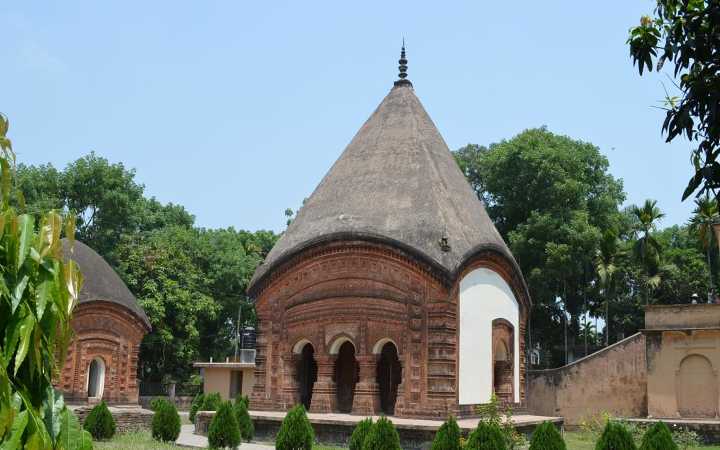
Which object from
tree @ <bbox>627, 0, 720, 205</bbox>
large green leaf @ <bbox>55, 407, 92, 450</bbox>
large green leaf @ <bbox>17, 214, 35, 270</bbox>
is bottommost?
large green leaf @ <bbox>55, 407, 92, 450</bbox>

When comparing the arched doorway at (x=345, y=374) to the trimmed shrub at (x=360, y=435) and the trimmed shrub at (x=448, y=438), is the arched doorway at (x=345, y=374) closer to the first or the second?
the trimmed shrub at (x=360, y=435)

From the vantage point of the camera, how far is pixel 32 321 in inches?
114

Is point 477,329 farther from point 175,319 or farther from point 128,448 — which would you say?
point 175,319

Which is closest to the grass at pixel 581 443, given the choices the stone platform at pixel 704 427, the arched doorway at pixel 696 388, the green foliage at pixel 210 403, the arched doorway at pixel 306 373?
the stone platform at pixel 704 427

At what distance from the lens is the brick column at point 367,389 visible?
640 inches

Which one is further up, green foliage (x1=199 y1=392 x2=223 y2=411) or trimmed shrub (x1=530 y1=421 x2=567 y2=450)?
green foliage (x1=199 y1=392 x2=223 y2=411)

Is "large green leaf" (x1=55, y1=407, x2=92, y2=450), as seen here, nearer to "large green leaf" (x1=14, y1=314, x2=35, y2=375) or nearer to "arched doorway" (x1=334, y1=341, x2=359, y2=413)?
"large green leaf" (x1=14, y1=314, x2=35, y2=375)

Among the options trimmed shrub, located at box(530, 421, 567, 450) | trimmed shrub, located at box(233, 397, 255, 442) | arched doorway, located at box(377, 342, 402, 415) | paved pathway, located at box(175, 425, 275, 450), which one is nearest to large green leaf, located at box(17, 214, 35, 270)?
trimmed shrub, located at box(530, 421, 567, 450)

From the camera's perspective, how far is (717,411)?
21688 millimetres

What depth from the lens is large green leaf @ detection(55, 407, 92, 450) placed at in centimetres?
312

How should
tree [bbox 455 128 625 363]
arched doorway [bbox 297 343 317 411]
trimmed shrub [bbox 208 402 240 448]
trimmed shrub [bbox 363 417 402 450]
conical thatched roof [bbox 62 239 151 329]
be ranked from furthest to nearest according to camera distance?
tree [bbox 455 128 625 363] → conical thatched roof [bbox 62 239 151 329] → arched doorway [bbox 297 343 317 411] → trimmed shrub [bbox 208 402 240 448] → trimmed shrub [bbox 363 417 402 450]

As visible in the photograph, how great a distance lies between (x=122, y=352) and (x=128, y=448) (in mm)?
10596

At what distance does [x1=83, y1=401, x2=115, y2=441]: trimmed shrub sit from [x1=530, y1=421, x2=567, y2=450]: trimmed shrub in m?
9.05

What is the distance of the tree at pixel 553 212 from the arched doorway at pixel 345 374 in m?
15.4
